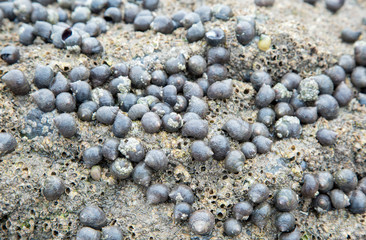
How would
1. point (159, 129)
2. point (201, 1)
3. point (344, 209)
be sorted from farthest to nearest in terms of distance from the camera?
point (201, 1)
point (344, 209)
point (159, 129)

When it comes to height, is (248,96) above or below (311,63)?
below

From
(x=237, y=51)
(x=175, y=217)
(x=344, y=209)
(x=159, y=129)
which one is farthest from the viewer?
(x=237, y=51)

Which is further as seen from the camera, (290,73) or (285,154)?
(290,73)

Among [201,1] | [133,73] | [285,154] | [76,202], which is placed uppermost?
[201,1]

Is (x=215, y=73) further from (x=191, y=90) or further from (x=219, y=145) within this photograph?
(x=219, y=145)

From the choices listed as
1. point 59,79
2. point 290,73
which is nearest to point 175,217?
point 59,79

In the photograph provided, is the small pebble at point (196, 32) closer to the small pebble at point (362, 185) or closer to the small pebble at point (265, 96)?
the small pebble at point (265, 96)

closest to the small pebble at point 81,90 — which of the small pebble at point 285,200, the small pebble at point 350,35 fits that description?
the small pebble at point 285,200

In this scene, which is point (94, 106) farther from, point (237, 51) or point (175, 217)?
point (237, 51)
